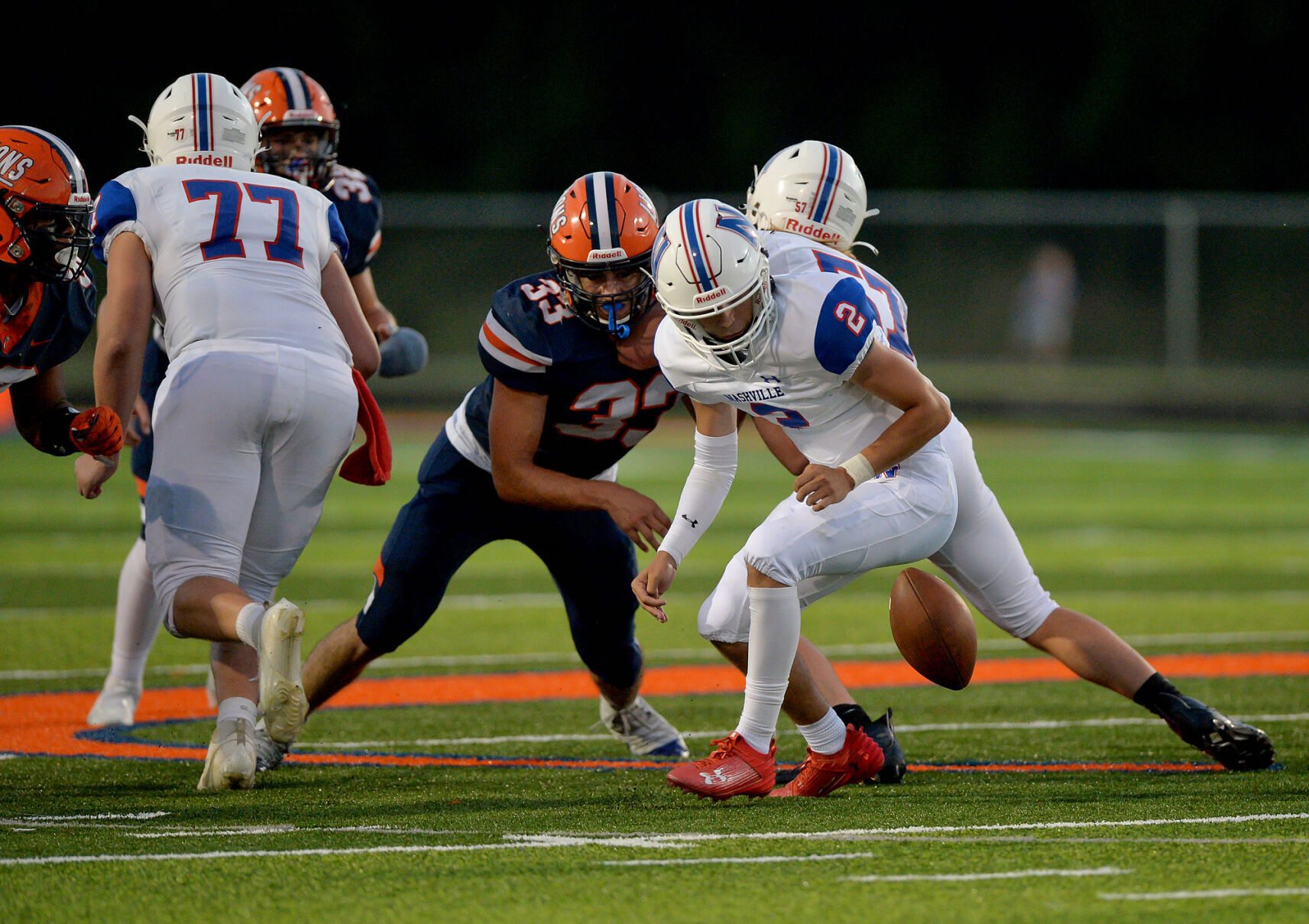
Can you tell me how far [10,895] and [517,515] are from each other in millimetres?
2076

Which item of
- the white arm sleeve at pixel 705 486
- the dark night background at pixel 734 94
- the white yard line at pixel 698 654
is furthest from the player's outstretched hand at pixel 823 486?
the dark night background at pixel 734 94

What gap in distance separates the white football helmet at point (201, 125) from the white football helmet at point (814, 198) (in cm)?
150

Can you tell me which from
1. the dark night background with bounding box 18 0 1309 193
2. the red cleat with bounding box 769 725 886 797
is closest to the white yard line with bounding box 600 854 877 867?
the red cleat with bounding box 769 725 886 797

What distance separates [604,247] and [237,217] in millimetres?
953

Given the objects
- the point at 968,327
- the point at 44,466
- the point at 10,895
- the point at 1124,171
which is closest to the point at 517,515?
the point at 10,895

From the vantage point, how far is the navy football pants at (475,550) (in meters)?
4.89

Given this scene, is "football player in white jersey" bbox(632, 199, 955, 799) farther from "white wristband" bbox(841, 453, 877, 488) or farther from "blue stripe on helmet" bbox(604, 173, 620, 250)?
"blue stripe on helmet" bbox(604, 173, 620, 250)

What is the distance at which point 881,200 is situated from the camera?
21469mm

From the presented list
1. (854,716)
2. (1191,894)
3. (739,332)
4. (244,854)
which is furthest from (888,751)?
(244,854)

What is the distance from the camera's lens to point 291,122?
18.9 ft

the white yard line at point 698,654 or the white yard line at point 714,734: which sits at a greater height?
the white yard line at point 714,734

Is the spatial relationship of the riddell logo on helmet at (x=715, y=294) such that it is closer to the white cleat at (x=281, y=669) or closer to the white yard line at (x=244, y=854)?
the white cleat at (x=281, y=669)

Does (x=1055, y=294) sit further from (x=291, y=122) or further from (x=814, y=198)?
(x=814, y=198)

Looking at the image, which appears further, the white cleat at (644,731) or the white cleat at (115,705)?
the white cleat at (115,705)
